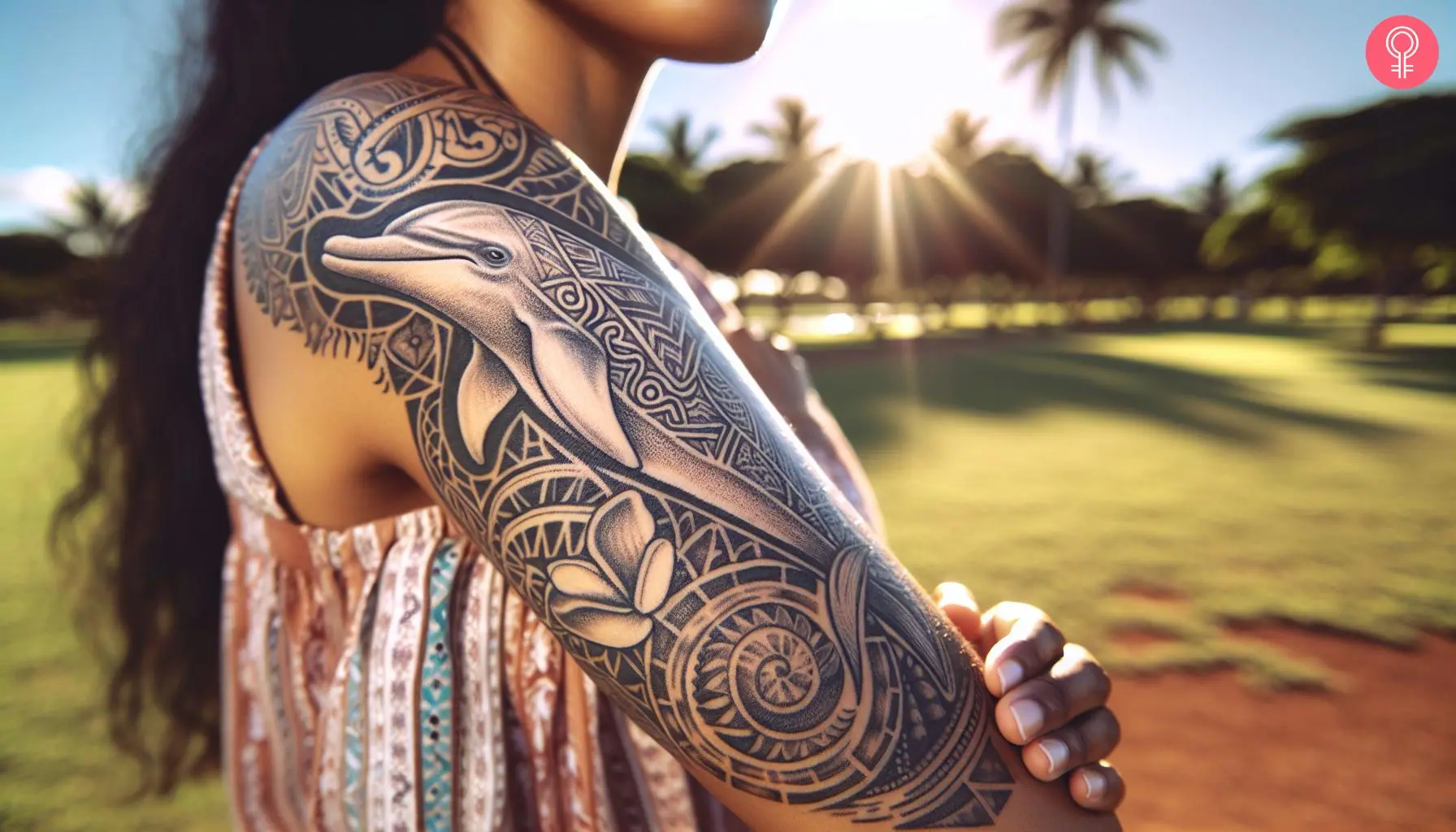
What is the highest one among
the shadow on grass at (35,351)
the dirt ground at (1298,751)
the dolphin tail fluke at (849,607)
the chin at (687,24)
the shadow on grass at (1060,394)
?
the shadow on grass at (35,351)

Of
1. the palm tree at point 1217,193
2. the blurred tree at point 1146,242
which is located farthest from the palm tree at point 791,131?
the palm tree at point 1217,193

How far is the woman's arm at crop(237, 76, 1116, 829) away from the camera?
0.73 metres

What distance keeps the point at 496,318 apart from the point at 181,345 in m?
0.99

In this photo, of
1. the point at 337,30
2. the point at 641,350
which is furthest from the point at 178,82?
the point at 641,350

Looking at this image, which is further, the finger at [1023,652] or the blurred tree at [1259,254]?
the blurred tree at [1259,254]

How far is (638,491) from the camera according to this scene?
0.75 metres

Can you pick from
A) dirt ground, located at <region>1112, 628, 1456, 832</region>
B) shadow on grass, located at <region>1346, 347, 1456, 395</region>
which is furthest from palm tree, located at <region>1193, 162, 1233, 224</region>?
dirt ground, located at <region>1112, 628, 1456, 832</region>

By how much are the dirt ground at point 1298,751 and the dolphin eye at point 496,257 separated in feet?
11.1

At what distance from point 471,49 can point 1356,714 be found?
479cm

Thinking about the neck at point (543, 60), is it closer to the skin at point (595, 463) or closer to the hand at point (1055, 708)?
the skin at point (595, 463)

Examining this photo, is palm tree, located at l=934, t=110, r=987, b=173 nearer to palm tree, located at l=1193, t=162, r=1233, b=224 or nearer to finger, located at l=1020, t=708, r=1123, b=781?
palm tree, located at l=1193, t=162, r=1233, b=224

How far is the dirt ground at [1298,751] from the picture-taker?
3.16 metres

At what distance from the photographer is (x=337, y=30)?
1312 mm

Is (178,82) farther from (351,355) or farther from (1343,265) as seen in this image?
(1343,265)
